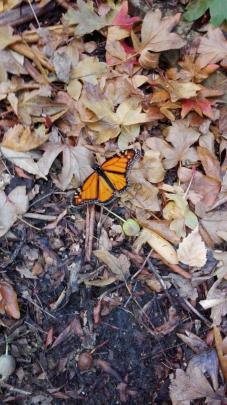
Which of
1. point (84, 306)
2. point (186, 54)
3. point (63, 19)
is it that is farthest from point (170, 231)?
point (63, 19)

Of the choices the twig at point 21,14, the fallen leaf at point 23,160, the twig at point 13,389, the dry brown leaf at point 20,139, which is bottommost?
the twig at point 13,389

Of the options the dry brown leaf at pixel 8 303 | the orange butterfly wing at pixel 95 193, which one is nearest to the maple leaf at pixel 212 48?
the orange butterfly wing at pixel 95 193

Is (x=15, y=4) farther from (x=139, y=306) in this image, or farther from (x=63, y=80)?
(x=139, y=306)

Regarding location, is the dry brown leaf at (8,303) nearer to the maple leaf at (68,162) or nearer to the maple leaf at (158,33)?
the maple leaf at (68,162)

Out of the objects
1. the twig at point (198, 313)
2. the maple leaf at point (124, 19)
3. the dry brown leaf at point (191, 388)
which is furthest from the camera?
the maple leaf at point (124, 19)

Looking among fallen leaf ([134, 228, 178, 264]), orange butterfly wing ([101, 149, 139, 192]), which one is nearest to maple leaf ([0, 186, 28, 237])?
orange butterfly wing ([101, 149, 139, 192])

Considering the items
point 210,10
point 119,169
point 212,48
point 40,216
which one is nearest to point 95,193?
point 119,169

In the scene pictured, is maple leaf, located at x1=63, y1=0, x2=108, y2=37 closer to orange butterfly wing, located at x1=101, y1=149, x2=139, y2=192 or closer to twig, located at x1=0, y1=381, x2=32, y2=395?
orange butterfly wing, located at x1=101, y1=149, x2=139, y2=192
